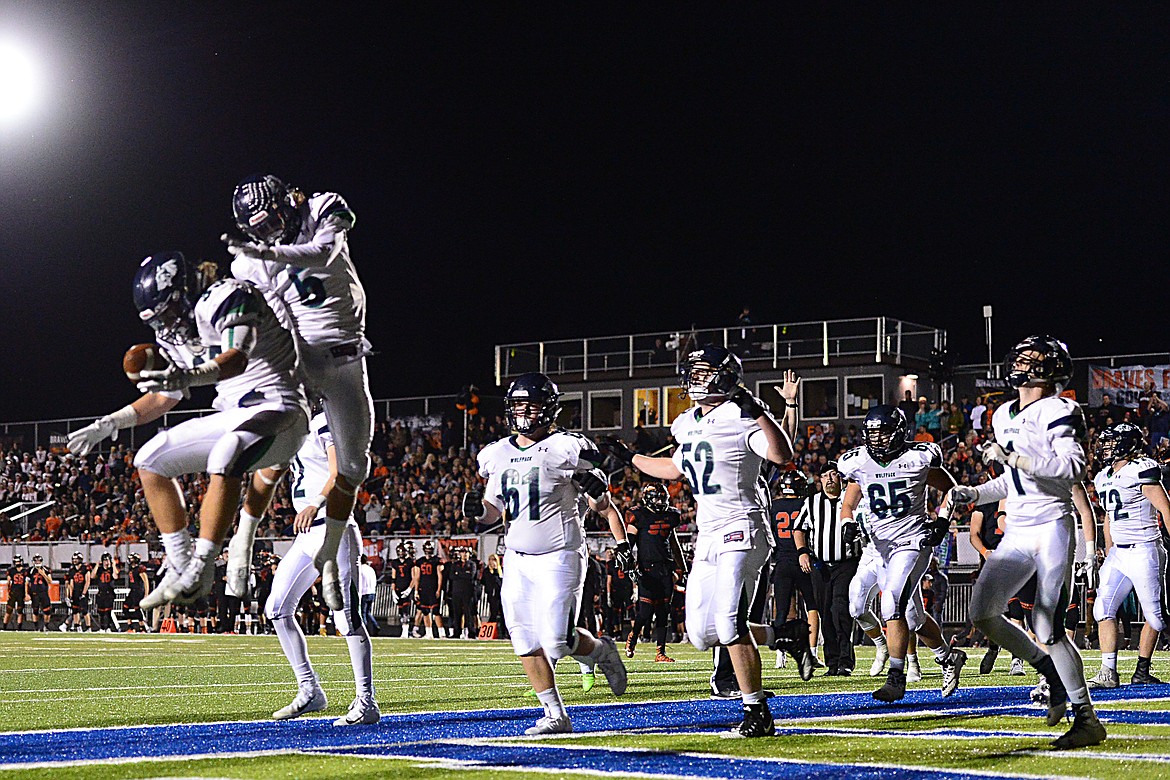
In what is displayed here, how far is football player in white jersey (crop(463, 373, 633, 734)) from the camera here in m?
8.17

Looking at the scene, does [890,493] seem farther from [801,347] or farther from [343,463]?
[801,347]

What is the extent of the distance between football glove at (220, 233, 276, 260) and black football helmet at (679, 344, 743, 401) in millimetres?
2874

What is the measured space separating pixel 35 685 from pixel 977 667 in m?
8.47

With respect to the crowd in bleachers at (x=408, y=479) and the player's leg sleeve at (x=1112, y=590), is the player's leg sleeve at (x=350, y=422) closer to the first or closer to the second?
the player's leg sleeve at (x=1112, y=590)

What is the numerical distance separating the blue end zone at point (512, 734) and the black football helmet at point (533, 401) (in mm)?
1694

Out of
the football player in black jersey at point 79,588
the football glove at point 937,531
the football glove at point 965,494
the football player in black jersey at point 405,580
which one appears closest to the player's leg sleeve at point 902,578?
the football glove at point 937,531

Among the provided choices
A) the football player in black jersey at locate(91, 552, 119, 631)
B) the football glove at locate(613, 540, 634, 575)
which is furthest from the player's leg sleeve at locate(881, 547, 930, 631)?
the football player in black jersey at locate(91, 552, 119, 631)

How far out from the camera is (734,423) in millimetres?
7969

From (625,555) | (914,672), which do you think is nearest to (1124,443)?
(914,672)

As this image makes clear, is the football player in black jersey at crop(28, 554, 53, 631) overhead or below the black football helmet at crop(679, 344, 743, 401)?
below

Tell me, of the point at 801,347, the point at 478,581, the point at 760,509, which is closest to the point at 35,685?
the point at 760,509

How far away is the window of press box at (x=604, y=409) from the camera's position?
35531 mm

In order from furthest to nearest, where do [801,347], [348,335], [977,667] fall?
[801,347] < [977,667] < [348,335]

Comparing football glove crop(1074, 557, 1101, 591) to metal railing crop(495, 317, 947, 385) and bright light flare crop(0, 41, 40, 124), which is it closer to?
bright light flare crop(0, 41, 40, 124)
